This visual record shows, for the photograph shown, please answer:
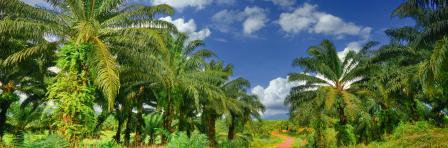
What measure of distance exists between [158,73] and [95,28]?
5046mm

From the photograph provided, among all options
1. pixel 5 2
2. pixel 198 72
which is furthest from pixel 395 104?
pixel 5 2

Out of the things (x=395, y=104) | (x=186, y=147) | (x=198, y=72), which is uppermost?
(x=198, y=72)

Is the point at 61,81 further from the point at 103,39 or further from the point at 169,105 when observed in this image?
the point at 169,105

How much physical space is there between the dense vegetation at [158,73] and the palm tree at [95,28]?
0.04 m

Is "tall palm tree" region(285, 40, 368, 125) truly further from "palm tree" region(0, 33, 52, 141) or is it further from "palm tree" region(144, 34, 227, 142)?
"palm tree" region(0, 33, 52, 141)

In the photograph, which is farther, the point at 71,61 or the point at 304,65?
the point at 304,65

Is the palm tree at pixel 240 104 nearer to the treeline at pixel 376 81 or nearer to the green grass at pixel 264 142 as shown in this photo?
the treeline at pixel 376 81

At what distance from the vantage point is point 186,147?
15227mm

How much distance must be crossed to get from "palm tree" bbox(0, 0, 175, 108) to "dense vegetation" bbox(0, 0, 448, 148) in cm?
4

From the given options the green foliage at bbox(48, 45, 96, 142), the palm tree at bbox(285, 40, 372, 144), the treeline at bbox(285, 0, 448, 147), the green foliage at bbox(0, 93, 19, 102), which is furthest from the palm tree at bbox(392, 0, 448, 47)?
the green foliage at bbox(0, 93, 19, 102)

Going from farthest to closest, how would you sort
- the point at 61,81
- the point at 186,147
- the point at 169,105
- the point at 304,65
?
the point at 304,65
the point at 169,105
the point at 61,81
the point at 186,147

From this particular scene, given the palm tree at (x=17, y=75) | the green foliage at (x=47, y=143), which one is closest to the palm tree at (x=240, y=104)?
the palm tree at (x=17, y=75)

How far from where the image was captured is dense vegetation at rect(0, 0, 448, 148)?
A: 15898 millimetres

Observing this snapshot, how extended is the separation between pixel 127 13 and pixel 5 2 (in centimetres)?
428
